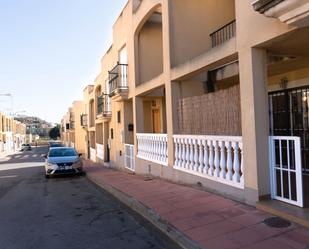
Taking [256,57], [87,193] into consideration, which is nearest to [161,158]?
[87,193]

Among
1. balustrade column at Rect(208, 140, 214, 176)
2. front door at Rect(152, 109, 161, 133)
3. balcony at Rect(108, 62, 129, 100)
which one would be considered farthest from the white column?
front door at Rect(152, 109, 161, 133)

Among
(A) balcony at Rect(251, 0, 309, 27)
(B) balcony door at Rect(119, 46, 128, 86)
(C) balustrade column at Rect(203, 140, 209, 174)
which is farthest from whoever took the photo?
(B) balcony door at Rect(119, 46, 128, 86)

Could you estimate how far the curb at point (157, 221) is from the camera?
4645 mm

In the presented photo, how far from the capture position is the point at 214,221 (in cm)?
520

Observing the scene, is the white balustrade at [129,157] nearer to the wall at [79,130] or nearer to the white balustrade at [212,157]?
the white balustrade at [212,157]

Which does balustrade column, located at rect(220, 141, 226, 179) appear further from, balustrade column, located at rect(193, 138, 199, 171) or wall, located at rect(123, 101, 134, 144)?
wall, located at rect(123, 101, 134, 144)

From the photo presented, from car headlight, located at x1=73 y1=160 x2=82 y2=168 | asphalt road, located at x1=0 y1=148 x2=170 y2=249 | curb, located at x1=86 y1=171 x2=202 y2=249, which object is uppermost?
car headlight, located at x1=73 y1=160 x2=82 y2=168

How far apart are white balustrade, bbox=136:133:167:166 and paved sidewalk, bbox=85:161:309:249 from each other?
6.16 ft

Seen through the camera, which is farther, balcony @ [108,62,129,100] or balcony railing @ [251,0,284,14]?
balcony @ [108,62,129,100]

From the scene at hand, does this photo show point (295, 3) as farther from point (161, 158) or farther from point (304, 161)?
point (161, 158)

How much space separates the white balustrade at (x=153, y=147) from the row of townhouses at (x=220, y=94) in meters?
0.03

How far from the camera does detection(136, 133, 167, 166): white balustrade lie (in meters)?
9.89

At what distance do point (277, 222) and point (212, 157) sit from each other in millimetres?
2533

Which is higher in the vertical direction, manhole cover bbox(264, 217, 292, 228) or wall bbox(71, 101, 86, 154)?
wall bbox(71, 101, 86, 154)
